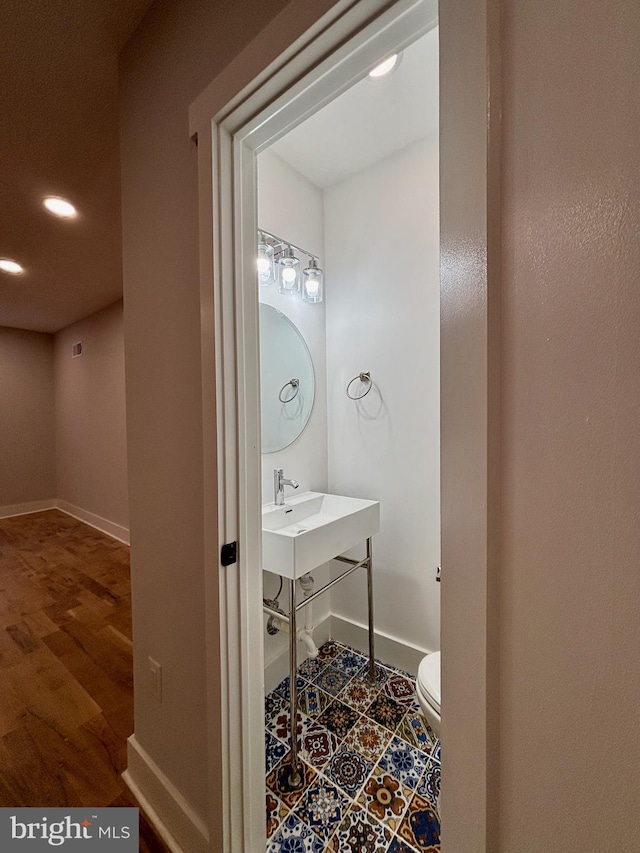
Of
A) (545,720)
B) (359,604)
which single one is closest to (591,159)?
(545,720)

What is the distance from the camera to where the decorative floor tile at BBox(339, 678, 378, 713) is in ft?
5.19

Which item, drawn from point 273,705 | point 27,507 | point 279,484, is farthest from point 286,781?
point 27,507

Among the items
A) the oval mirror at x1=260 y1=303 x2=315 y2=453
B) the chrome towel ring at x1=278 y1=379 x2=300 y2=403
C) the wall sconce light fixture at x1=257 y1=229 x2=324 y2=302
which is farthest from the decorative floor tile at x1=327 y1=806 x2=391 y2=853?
the wall sconce light fixture at x1=257 y1=229 x2=324 y2=302

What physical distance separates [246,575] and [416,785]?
3.56 ft

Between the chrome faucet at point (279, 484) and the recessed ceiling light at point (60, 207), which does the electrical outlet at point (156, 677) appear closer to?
the chrome faucet at point (279, 484)

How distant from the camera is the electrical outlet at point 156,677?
1.10 metres

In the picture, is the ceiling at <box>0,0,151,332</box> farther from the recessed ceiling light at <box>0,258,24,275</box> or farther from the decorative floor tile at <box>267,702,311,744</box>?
the decorative floor tile at <box>267,702,311,744</box>

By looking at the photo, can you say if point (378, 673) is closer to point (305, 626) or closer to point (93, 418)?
point (305, 626)

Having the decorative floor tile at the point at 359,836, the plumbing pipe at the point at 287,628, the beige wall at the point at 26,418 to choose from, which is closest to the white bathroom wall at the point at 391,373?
the plumbing pipe at the point at 287,628

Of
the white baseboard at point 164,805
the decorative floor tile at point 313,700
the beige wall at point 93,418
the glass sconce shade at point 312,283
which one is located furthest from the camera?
the beige wall at point 93,418

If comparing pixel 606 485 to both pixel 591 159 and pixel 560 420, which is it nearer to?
pixel 560 420

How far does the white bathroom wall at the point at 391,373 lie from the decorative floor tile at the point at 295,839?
0.87 metres

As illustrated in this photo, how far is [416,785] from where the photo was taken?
1223mm

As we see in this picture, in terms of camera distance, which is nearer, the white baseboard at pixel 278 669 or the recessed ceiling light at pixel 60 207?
the white baseboard at pixel 278 669
